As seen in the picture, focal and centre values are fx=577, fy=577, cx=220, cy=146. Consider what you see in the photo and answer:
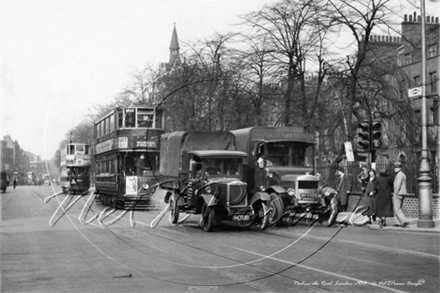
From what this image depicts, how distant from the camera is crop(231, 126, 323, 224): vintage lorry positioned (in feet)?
16.1

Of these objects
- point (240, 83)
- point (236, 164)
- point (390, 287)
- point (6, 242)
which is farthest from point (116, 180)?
point (6, 242)

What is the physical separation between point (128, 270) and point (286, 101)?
4.55 metres

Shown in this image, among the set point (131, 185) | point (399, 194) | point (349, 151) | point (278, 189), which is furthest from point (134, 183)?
point (399, 194)

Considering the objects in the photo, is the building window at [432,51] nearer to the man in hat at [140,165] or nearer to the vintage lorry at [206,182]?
the vintage lorry at [206,182]

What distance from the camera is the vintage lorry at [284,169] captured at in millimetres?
4918

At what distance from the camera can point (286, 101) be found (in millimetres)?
4262

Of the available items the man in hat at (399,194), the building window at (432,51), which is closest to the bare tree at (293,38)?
the building window at (432,51)

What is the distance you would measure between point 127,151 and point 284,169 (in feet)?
20.8

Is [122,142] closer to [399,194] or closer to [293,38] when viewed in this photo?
[293,38]

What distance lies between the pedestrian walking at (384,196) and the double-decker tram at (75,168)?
13.2m

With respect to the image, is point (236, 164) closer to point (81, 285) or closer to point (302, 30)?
point (81, 285)

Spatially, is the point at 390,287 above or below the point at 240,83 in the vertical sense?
below

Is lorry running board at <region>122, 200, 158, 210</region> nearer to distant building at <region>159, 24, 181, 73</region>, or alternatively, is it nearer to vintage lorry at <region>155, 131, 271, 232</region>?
vintage lorry at <region>155, 131, 271, 232</region>

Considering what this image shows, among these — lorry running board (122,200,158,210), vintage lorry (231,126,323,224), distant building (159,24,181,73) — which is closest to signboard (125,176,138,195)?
lorry running board (122,200,158,210)
